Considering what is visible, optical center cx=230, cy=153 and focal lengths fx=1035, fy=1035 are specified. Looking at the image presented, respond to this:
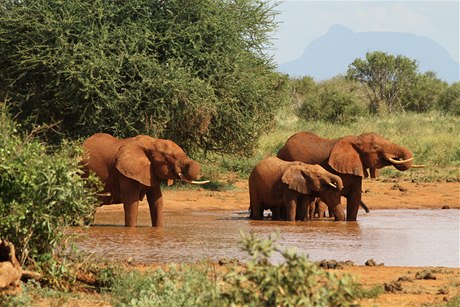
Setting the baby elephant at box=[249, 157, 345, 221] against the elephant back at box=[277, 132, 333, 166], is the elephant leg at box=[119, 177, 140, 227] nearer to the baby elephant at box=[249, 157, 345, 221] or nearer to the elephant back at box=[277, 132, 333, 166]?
the baby elephant at box=[249, 157, 345, 221]

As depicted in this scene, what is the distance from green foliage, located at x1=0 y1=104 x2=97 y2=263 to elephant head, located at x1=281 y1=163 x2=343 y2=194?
7.79 meters

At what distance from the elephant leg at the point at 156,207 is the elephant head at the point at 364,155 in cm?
352

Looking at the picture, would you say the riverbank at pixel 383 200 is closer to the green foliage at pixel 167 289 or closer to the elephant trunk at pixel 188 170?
the green foliage at pixel 167 289

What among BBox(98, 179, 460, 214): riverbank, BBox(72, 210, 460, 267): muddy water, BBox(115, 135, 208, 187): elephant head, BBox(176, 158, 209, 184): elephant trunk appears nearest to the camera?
BBox(72, 210, 460, 267): muddy water

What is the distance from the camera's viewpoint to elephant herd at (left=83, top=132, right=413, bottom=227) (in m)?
16.4

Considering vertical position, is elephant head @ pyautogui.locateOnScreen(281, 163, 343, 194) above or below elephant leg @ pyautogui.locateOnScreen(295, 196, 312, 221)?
above

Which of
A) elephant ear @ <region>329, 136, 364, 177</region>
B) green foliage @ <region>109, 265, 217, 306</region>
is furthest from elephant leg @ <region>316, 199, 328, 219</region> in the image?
green foliage @ <region>109, 265, 217, 306</region>

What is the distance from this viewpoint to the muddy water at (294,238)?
12984mm

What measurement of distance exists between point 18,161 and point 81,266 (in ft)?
3.94

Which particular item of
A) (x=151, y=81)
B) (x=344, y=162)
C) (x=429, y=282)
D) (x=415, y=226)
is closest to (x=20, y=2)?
(x=151, y=81)

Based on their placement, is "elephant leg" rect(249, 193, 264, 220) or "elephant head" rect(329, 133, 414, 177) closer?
"elephant leg" rect(249, 193, 264, 220)

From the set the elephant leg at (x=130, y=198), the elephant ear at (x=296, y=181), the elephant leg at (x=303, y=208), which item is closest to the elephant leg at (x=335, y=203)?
the elephant leg at (x=303, y=208)

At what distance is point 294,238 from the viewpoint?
14914 mm

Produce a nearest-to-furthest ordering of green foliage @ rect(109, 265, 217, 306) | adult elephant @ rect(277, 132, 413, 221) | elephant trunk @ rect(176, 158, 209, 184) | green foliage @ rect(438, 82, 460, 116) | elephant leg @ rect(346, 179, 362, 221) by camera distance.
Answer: green foliage @ rect(109, 265, 217, 306) < elephant trunk @ rect(176, 158, 209, 184) < elephant leg @ rect(346, 179, 362, 221) < adult elephant @ rect(277, 132, 413, 221) < green foliage @ rect(438, 82, 460, 116)
